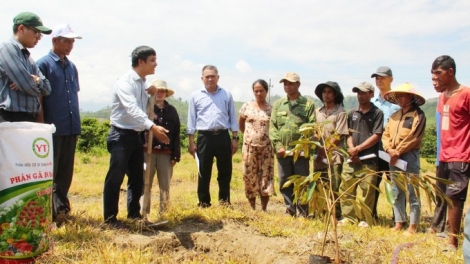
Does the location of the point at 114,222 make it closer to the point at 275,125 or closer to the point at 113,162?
the point at 113,162

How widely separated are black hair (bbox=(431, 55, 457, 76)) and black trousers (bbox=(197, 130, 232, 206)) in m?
2.55

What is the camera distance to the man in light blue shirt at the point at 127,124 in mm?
3980

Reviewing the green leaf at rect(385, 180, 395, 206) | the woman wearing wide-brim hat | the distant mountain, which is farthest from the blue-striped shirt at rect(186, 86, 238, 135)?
the distant mountain

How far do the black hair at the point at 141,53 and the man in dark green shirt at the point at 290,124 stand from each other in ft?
6.00

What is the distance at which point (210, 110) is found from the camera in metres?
5.33

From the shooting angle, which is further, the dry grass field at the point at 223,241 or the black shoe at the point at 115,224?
the black shoe at the point at 115,224

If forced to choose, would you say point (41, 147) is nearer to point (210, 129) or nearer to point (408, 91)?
point (210, 129)

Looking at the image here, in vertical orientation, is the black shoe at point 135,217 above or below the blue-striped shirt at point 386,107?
below

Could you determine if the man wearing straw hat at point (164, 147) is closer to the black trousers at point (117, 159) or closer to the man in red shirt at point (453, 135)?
the black trousers at point (117, 159)

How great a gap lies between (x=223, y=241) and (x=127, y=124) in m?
1.47

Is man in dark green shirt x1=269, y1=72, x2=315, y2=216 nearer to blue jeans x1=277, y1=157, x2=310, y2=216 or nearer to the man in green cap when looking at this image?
blue jeans x1=277, y1=157, x2=310, y2=216

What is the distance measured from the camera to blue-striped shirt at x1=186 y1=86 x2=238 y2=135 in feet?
17.4

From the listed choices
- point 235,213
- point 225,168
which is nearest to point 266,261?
point 235,213

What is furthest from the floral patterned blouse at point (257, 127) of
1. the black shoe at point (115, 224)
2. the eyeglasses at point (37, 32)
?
the eyeglasses at point (37, 32)
